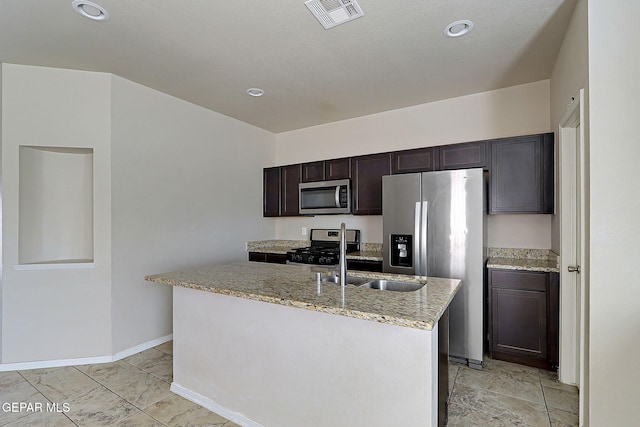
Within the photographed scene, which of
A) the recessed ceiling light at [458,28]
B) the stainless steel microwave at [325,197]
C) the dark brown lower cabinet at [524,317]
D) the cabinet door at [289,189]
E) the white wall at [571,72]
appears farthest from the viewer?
the cabinet door at [289,189]

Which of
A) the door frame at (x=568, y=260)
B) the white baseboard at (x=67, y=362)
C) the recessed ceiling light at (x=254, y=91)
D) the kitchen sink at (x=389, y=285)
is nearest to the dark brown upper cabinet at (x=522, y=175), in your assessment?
the door frame at (x=568, y=260)

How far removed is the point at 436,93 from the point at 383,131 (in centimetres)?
80

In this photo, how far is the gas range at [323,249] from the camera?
148 inches

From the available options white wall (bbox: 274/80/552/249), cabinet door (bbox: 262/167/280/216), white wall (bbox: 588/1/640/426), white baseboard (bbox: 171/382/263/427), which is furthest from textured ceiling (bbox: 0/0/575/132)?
white baseboard (bbox: 171/382/263/427)

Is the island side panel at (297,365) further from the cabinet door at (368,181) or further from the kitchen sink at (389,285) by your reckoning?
the cabinet door at (368,181)

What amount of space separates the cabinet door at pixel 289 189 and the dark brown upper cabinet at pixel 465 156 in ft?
6.33

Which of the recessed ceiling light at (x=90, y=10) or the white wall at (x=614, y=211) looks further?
the recessed ceiling light at (x=90, y=10)

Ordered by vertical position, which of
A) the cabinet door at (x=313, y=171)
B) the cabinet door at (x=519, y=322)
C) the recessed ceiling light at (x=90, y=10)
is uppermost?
the recessed ceiling light at (x=90, y=10)

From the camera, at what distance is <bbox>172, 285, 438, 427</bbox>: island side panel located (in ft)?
4.72

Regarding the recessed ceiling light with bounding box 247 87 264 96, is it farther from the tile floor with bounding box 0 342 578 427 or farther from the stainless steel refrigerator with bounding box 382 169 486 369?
the tile floor with bounding box 0 342 578 427

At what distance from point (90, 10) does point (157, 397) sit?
8.76 ft

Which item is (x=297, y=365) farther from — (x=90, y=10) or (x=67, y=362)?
(x=90, y=10)

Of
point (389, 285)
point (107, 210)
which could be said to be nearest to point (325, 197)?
point (389, 285)

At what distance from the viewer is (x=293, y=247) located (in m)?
4.73
